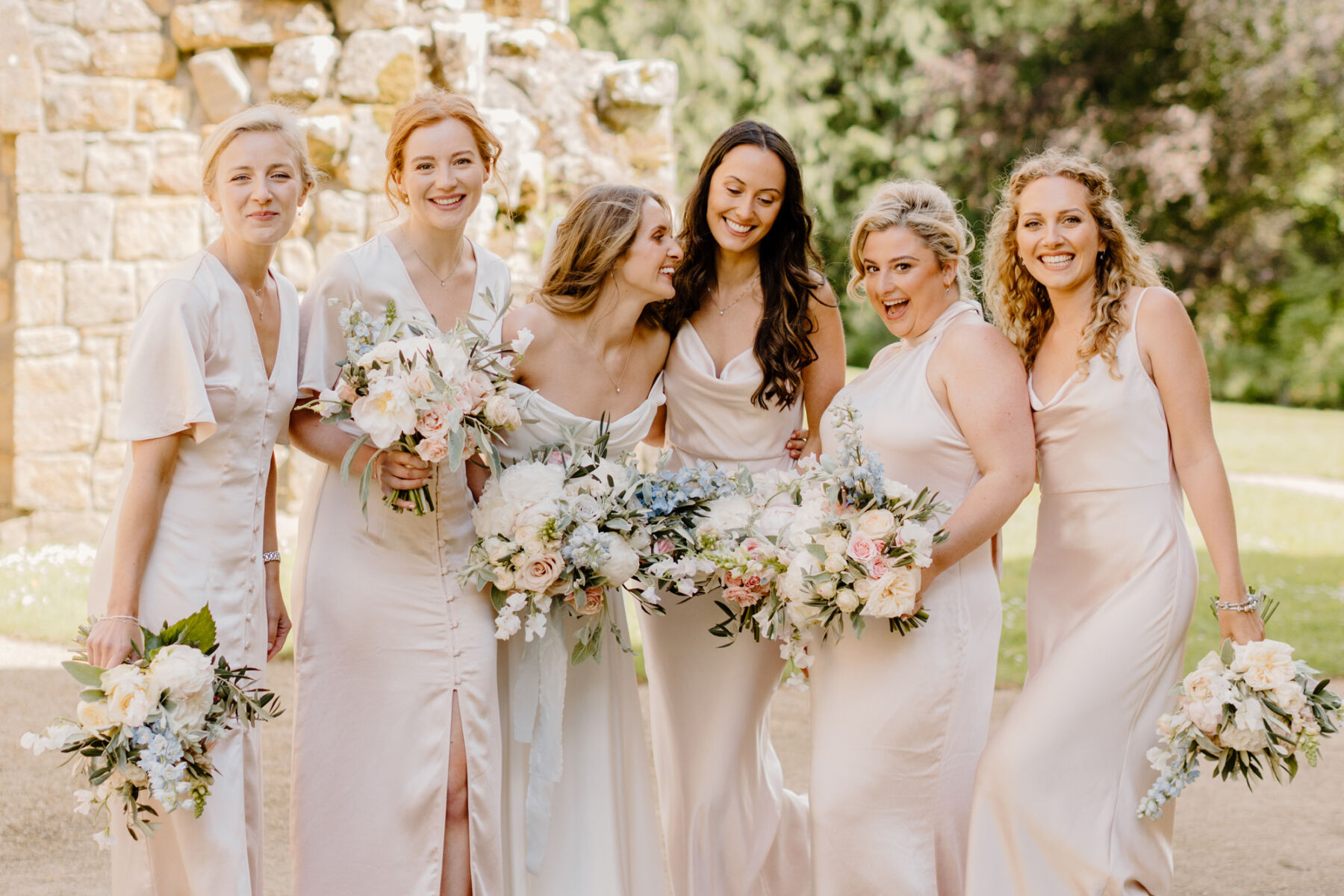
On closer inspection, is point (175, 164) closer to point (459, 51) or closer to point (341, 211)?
point (341, 211)

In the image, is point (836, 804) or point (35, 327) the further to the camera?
point (35, 327)

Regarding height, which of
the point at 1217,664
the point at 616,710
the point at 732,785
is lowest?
the point at 732,785

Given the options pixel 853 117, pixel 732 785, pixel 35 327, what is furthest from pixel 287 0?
pixel 853 117

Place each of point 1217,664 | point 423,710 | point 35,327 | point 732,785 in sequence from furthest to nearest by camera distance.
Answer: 1. point 35,327
2. point 732,785
3. point 423,710
4. point 1217,664

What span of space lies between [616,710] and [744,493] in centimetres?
82

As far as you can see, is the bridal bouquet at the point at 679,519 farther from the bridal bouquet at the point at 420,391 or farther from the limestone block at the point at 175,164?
the limestone block at the point at 175,164

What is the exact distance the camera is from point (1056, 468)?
365 cm

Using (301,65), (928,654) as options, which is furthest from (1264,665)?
(301,65)

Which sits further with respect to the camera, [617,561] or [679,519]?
[679,519]

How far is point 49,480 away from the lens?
965 cm

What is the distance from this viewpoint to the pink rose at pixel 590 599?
347 cm

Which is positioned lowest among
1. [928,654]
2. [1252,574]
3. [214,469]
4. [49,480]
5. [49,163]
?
[1252,574]

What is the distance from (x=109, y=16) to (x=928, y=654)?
8.96m

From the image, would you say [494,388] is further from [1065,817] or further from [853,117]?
[853,117]
